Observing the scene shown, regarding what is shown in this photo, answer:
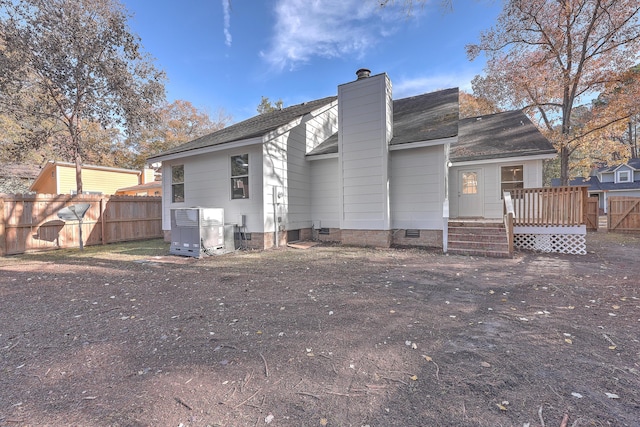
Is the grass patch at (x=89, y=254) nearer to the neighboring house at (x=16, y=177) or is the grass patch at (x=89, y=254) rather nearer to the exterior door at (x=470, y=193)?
the exterior door at (x=470, y=193)

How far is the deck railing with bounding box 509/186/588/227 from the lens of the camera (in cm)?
743

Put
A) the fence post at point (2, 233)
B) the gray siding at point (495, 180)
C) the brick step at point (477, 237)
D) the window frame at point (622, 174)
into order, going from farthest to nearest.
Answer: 1. the window frame at point (622, 174)
2. the gray siding at point (495, 180)
3. the fence post at point (2, 233)
4. the brick step at point (477, 237)

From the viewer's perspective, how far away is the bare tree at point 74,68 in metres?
9.92

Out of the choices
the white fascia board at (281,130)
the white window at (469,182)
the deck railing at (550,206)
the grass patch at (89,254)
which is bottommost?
the grass patch at (89,254)

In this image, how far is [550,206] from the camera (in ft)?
25.5

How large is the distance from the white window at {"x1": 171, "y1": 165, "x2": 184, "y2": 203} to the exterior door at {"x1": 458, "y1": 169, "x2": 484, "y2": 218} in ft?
33.4

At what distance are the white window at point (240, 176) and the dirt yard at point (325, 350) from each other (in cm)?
420

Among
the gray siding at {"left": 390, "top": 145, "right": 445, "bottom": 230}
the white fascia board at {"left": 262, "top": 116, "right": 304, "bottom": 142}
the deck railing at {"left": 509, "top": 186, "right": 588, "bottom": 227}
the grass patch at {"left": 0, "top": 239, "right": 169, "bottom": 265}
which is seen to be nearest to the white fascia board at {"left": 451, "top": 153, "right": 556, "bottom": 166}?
the deck railing at {"left": 509, "top": 186, "right": 588, "bottom": 227}

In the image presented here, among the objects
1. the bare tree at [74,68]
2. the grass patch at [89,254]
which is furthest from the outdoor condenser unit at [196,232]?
the bare tree at [74,68]

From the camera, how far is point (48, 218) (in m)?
9.12

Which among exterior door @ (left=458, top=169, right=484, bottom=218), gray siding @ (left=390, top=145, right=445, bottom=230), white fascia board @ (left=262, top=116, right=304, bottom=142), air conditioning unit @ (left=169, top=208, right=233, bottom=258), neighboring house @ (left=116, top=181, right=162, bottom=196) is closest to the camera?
air conditioning unit @ (left=169, top=208, right=233, bottom=258)

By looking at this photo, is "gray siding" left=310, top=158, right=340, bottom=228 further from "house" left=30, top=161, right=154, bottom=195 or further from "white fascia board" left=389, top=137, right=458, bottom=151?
"house" left=30, top=161, right=154, bottom=195

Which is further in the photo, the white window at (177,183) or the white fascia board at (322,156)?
the white window at (177,183)

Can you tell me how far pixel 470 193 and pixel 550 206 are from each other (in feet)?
8.79
